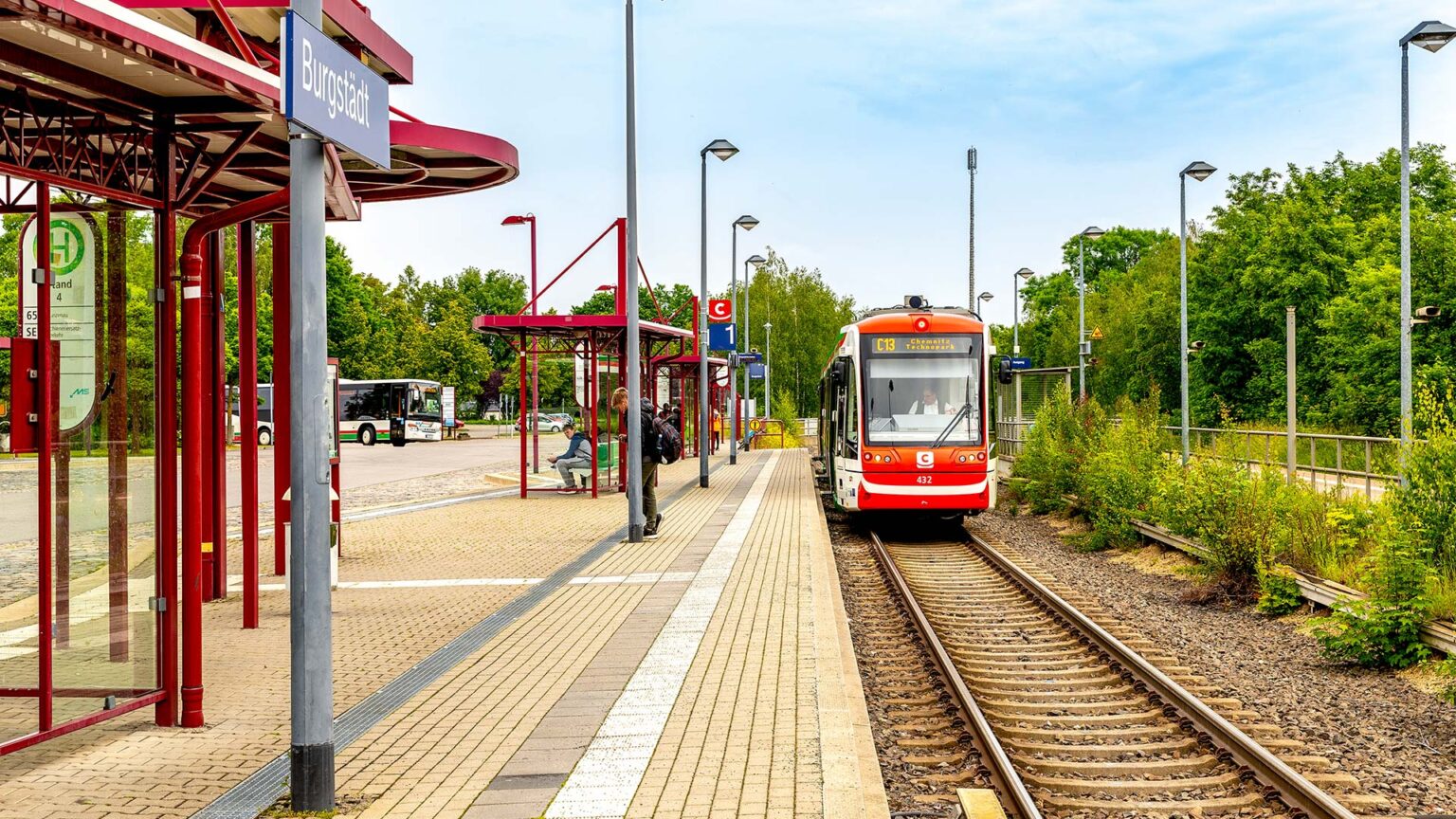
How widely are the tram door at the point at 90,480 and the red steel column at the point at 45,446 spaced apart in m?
0.02

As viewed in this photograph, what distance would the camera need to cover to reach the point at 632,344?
678 inches

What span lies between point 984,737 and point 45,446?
5.21 m

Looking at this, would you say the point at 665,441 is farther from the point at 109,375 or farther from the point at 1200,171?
the point at 1200,171

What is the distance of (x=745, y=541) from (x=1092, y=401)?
9.11 metres

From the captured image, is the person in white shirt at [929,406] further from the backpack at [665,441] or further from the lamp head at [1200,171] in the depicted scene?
the lamp head at [1200,171]

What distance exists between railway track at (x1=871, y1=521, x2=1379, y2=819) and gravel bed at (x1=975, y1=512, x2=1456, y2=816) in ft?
0.89

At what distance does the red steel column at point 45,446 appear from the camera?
6535mm

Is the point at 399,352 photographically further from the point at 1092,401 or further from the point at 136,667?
the point at 136,667

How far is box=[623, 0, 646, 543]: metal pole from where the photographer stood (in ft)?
54.2

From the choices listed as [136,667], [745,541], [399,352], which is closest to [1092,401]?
[745,541]

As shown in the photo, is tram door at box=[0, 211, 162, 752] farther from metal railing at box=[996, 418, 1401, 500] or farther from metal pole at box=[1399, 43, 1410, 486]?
metal pole at box=[1399, 43, 1410, 486]

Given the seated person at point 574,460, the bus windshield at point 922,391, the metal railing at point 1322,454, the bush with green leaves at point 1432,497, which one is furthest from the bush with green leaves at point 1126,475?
the seated person at point 574,460

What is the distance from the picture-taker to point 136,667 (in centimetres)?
718

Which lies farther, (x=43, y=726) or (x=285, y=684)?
(x=285, y=684)
